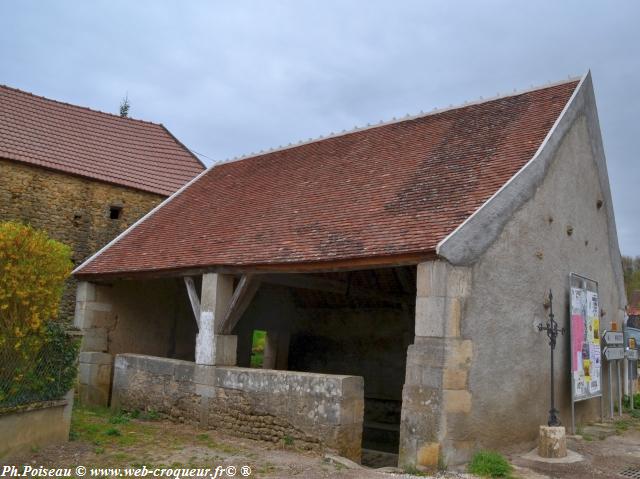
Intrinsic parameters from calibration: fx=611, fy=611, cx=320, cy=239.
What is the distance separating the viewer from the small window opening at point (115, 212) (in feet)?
42.7

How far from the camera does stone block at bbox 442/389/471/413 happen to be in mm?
5965

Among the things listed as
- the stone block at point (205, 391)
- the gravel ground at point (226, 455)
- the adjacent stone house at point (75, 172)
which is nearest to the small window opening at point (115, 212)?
the adjacent stone house at point (75, 172)

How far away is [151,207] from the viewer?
13.5 m

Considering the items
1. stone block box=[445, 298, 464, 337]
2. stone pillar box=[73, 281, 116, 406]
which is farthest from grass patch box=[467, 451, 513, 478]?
stone pillar box=[73, 281, 116, 406]

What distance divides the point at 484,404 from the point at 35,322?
15.2 ft

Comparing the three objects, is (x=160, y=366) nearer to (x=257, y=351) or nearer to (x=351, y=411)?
(x=351, y=411)

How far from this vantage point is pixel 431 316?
6172 mm

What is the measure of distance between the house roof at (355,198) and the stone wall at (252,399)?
1.34 meters

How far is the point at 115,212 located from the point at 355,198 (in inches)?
272

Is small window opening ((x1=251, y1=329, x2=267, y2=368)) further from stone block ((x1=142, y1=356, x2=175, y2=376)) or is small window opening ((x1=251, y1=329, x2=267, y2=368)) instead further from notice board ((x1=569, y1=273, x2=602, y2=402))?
notice board ((x1=569, y1=273, x2=602, y2=402))

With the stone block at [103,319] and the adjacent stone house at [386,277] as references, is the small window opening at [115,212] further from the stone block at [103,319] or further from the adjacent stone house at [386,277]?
the stone block at [103,319]

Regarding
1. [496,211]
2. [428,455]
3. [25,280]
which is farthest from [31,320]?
[496,211]

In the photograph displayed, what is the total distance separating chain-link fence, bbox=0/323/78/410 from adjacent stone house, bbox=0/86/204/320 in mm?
6050

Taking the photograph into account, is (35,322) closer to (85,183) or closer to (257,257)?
(257,257)
